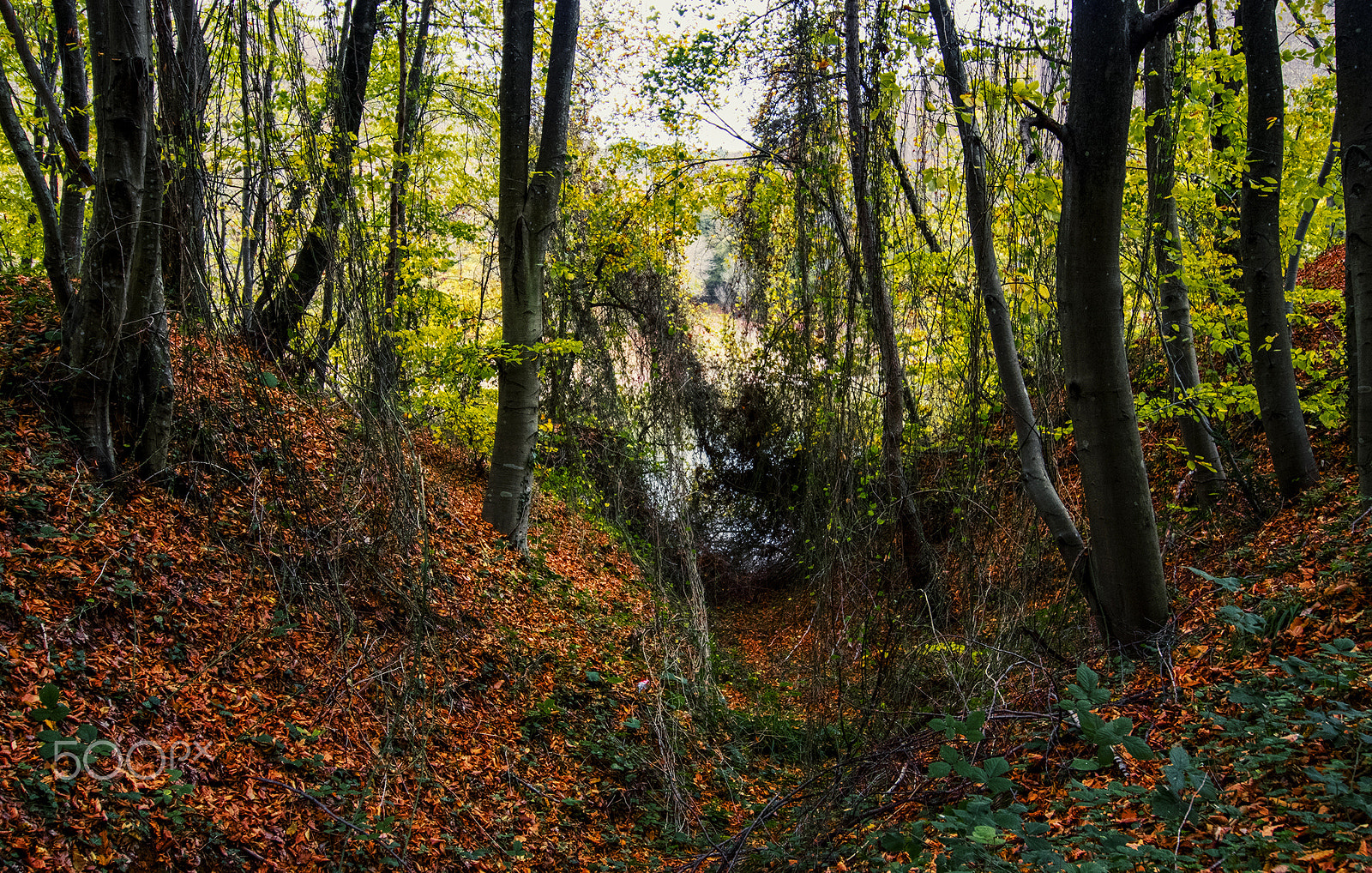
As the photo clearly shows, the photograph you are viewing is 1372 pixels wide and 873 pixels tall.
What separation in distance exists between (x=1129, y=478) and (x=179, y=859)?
415 cm

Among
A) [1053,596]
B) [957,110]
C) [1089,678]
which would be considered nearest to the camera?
[1089,678]

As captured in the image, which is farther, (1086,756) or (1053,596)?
(1053,596)

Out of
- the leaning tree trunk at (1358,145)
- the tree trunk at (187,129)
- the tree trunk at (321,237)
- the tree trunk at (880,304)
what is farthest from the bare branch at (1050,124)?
the tree trunk at (187,129)

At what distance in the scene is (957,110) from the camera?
372cm

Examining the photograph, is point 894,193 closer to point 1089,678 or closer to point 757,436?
point 1089,678

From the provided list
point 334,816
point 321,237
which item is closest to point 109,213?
point 321,237

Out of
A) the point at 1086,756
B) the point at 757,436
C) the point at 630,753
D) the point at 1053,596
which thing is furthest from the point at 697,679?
the point at 757,436

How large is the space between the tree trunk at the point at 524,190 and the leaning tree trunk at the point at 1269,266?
5.04 m

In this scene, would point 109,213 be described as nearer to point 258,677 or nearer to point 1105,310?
point 258,677

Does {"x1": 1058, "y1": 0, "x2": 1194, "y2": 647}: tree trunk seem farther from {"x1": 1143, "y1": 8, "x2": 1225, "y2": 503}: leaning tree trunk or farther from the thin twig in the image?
the thin twig

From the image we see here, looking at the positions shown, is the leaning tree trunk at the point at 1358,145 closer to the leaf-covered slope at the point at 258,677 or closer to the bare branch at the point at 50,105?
the leaf-covered slope at the point at 258,677

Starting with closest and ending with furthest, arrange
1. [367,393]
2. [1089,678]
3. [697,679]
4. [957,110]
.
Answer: [1089,678], [367,393], [957,110], [697,679]

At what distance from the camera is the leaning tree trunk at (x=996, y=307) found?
3.94 metres

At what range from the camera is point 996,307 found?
13.8ft
